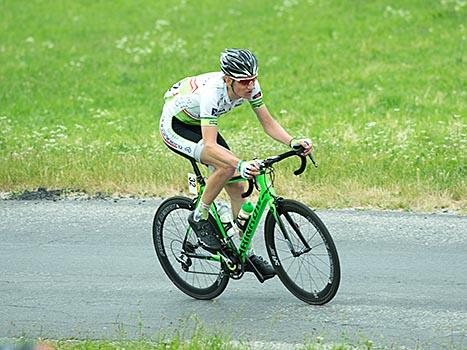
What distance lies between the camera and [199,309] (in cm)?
779

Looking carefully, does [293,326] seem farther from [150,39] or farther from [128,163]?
[150,39]

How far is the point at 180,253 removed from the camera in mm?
8164

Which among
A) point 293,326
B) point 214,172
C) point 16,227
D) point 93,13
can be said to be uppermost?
point 214,172

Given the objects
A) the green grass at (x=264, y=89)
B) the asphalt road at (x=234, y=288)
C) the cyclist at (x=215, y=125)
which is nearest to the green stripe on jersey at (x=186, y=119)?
the cyclist at (x=215, y=125)

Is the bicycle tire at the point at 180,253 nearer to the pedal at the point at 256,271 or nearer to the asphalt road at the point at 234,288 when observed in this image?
the asphalt road at the point at 234,288

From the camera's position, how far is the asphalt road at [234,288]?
23.7 ft

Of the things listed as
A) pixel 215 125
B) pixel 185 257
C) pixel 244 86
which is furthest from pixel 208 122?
pixel 185 257

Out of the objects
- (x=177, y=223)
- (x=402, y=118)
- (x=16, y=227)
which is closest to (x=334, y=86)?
(x=402, y=118)

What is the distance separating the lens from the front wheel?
7250 millimetres

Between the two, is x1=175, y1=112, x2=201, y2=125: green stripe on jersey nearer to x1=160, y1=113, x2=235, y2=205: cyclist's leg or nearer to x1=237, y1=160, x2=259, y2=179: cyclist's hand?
x1=160, y1=113, x2=235, y2=205: cyclist's leg

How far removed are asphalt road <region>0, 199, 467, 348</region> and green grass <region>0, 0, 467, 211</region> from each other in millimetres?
988

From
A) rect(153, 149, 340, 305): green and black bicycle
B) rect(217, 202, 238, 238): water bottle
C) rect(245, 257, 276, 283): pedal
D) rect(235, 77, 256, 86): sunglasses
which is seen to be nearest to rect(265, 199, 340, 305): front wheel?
rect(153, 149, 340, 305): green and black bicycle

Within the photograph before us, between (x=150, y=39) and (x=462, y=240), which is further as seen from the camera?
(x=150, y=39)

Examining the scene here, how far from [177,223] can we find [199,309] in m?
0.68
